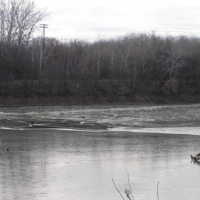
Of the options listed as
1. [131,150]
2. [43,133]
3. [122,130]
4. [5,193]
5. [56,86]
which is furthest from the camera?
[56,86]

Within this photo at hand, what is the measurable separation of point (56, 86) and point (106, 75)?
49.7ft

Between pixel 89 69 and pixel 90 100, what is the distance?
14050 millimetres

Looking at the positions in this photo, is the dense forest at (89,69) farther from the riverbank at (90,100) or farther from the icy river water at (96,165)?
the icy river water at (96,165)

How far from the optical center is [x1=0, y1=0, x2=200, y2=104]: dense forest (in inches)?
2429

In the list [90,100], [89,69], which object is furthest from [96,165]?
[89,69]

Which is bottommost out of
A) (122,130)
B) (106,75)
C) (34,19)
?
(122,130)

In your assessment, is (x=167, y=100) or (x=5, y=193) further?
(x=167, y=100)

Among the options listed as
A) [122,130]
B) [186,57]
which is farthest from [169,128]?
[186,57]

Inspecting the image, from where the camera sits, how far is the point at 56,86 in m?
62.4

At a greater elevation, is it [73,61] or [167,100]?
[73,61]


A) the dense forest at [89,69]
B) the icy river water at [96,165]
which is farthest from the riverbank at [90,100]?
the icy river water at [96,165]

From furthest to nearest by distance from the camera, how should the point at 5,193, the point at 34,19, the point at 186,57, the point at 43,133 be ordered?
1. the point at 186,57
2. the point at 34,19
3. the point at 43,133
4. the point at 5,193

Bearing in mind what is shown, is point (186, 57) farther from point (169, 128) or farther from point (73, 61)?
point (169, 128)

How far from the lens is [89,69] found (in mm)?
73688
